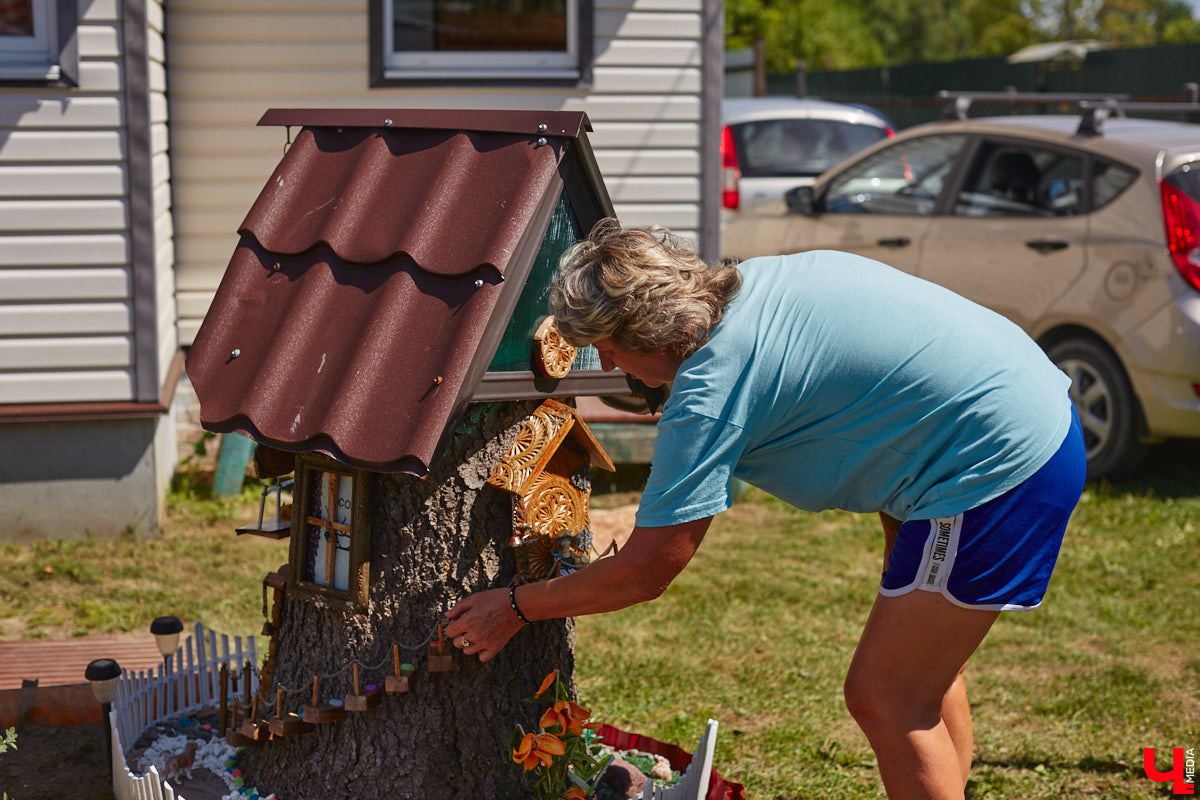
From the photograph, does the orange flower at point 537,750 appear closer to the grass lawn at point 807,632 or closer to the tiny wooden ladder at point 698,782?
the tiny wooden ladder at point 698,782

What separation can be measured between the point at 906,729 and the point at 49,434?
4361 millimetres

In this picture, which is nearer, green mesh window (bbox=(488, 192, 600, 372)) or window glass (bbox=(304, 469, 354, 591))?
green mesh window (bbox=(488, 192, 600, 372))

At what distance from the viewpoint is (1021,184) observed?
282 inches

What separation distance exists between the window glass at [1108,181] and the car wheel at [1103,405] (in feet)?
2.44

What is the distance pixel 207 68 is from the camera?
20.9ft

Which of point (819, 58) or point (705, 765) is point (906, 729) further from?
point (819, 58)

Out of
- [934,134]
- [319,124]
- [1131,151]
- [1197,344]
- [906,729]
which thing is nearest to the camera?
[906,729]

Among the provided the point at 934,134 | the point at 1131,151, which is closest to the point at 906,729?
the point at 1131,151

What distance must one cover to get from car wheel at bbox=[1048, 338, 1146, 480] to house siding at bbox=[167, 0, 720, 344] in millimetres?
2200

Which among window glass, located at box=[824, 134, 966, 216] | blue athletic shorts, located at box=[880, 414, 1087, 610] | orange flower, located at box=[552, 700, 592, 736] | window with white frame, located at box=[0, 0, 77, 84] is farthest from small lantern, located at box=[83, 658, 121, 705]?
window glass, located at box=[824, 134, 966, 216]

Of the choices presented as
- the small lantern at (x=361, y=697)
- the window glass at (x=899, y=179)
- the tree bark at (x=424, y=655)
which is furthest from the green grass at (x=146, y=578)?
the window glass at (x=899, y=179)

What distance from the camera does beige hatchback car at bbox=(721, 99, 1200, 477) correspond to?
616 cm

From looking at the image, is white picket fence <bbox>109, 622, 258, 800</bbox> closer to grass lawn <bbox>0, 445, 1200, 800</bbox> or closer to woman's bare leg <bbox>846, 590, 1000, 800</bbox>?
grass lawn <bbox>0, 445, 1200, 800</bbox>

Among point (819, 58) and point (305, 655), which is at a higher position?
point (819, 58)
